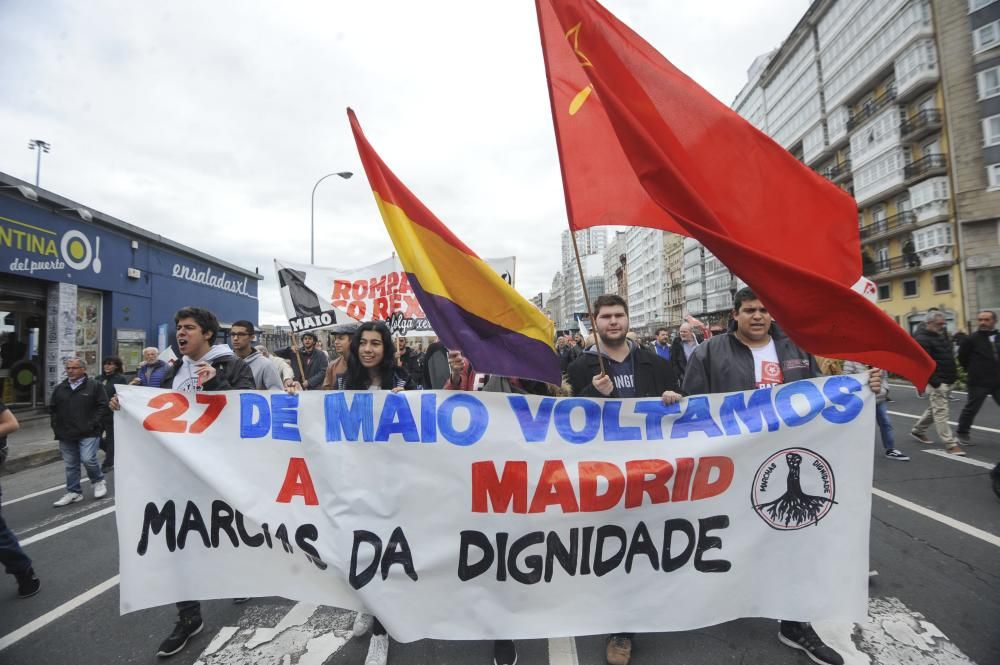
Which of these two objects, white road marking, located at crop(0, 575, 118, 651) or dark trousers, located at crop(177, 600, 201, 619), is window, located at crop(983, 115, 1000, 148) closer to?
dark trousers, located at crop(177, 600, 201, 619)

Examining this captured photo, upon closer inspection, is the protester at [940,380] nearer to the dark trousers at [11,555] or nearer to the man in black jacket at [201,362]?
the man in black jacket at [201,362]

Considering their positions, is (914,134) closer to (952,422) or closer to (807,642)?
(952,422)

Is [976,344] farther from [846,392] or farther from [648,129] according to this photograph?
Result: [648,129]

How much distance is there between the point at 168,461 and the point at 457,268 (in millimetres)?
2051

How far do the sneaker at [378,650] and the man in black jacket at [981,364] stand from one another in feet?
26.9

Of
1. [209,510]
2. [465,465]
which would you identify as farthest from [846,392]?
[209,510]

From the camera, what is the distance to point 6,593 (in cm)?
346

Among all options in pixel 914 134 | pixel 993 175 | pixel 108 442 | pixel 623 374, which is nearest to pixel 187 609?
pixel 623 374

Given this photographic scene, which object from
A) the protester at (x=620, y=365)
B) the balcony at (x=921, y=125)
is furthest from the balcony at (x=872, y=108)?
the protester at (x=620, y=365)

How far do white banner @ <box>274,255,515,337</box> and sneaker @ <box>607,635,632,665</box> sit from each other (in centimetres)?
480

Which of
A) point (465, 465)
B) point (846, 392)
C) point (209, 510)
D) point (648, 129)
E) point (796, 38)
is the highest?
point (796, 38)

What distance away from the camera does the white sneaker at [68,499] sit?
555 centimetres

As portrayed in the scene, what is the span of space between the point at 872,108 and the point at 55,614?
156 ft

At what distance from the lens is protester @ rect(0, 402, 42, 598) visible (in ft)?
10.8
